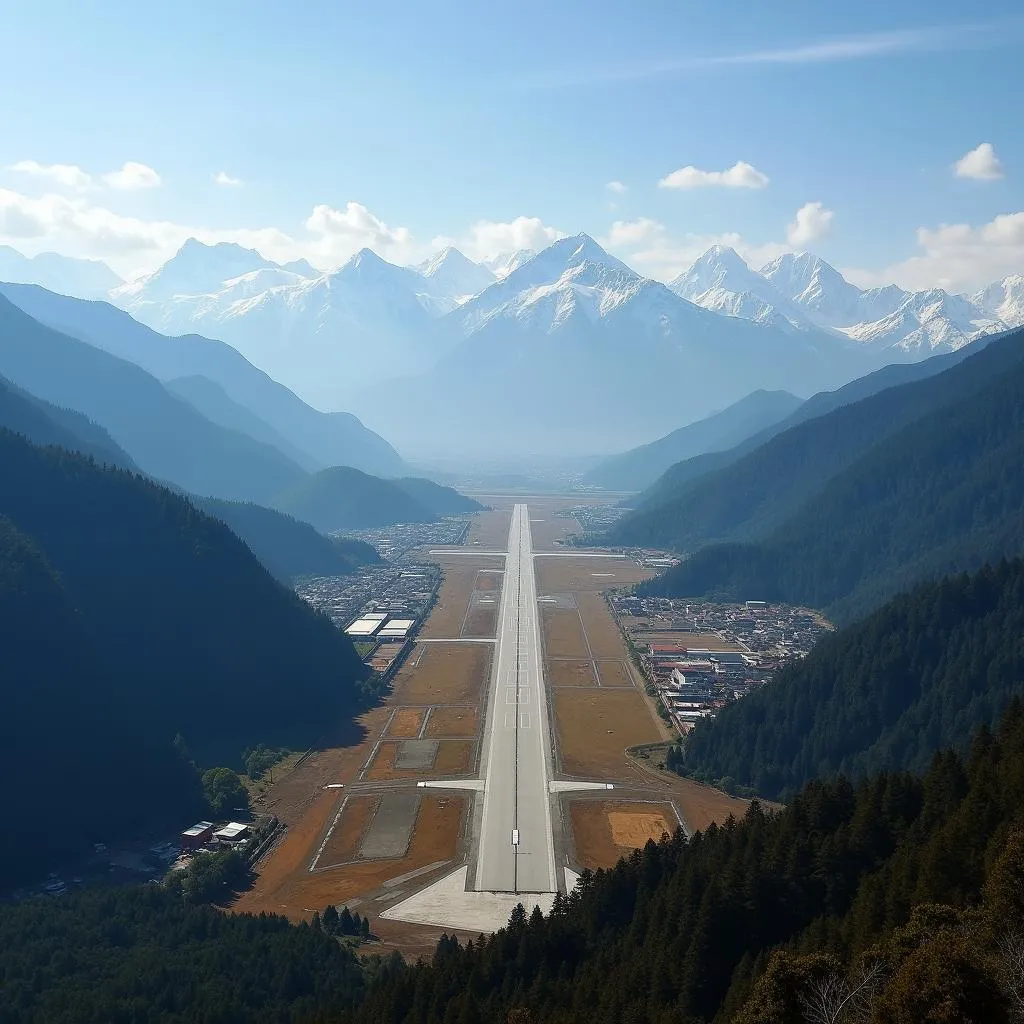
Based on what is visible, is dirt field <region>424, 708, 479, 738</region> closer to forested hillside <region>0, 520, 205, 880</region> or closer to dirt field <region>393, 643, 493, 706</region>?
dirt field <region>393, 643, 493, 706</region>

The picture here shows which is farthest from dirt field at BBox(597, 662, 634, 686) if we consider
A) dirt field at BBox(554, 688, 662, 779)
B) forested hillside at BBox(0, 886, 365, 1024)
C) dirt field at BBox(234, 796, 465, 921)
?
forested hillside at BBox(0, 886, 365, 1024)

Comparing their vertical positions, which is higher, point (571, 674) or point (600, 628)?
point (600, 628)

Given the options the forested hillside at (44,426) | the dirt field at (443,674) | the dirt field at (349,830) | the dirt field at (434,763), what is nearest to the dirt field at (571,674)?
the dirt field at (443,674)

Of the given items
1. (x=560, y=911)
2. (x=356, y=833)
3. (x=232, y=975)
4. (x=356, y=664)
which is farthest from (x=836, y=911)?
(x=356, y=664)

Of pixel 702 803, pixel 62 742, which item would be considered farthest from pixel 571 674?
pixel 62 742

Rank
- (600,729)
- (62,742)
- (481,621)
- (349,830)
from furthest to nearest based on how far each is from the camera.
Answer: (481,621) < (600,729) < (62,742) < (349,830)

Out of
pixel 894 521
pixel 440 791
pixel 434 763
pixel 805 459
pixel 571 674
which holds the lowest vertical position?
pixel 440 791

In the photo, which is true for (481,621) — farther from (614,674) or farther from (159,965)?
(159,965)
